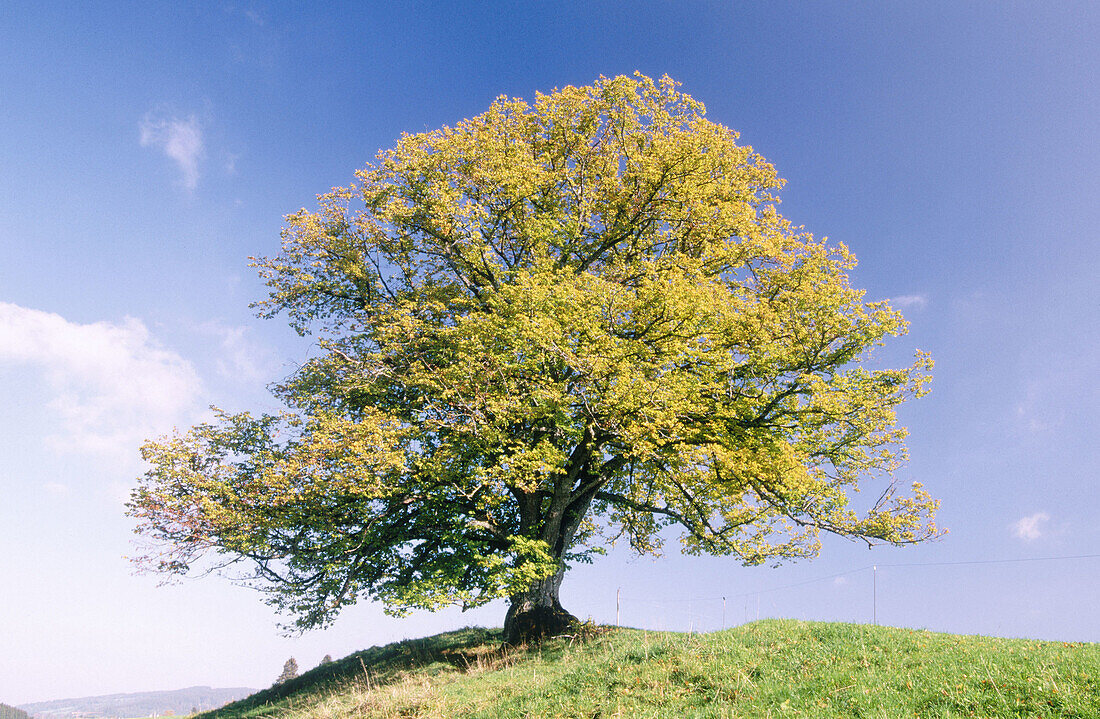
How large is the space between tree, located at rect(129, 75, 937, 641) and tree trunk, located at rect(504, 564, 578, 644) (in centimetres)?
7

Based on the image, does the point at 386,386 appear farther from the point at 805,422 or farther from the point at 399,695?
the point at 805,422

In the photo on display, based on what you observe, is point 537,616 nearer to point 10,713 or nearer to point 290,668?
point 290,668

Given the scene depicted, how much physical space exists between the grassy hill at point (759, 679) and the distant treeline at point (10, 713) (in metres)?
115

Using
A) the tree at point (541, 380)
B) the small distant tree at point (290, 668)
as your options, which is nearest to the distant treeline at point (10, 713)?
the small distant tree at point (290, 668)

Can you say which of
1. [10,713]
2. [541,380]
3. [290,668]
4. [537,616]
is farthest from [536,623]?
[10,713]

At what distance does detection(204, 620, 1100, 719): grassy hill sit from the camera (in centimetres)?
859

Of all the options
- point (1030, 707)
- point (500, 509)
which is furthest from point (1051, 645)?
point (500, 509)

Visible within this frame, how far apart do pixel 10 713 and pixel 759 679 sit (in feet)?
431

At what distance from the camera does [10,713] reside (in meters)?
93.5

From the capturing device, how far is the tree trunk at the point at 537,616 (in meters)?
16.8

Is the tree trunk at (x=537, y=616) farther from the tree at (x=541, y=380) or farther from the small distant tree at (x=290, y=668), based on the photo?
the small distant tree at (x=290, y=668)

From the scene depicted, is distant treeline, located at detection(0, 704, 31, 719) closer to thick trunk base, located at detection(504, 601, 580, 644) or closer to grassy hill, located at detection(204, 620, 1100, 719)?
grassy hill, located at detection(204, 620, 1100, 719)

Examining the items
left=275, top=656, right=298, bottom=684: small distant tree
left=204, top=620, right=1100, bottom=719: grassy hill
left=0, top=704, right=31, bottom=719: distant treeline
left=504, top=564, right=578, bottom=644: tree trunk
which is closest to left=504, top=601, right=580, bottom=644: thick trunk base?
left=504, top=564, right=578, bottom=644: tree trunk

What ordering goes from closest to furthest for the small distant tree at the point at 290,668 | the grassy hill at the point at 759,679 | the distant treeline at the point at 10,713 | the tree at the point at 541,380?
the grassy hill at the point at 759,679 → the tree at the point at 541,380 → the small distant tree at the point at 290,668 → the distant treeline at the point at 10,713
